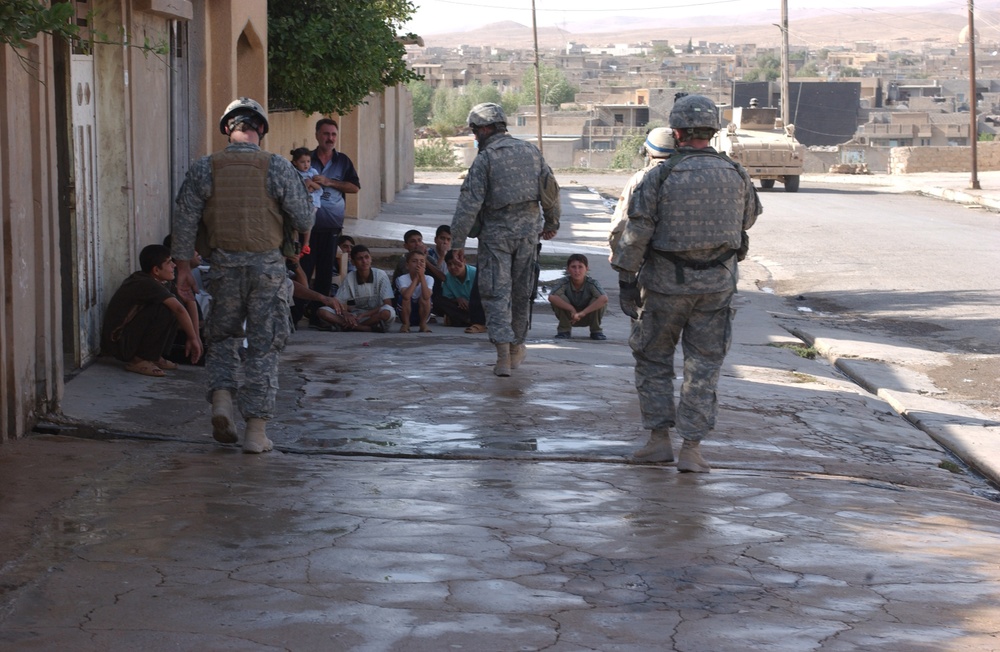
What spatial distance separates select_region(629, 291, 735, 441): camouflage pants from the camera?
17.7 feet

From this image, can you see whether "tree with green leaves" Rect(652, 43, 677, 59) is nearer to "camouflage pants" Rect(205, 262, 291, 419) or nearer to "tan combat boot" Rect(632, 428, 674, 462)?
"tan combat boot" Rect(632, 428, 674, 462)

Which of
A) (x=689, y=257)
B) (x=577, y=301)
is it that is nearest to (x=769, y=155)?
(x=577, y=301)

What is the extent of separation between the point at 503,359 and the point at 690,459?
2191 millimetres

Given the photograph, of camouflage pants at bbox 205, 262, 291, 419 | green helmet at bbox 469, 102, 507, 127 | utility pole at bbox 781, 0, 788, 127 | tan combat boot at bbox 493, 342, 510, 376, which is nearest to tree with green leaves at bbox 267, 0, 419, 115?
green helmet at bbox 469, 102, 507, 127

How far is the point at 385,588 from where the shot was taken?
11.8ft

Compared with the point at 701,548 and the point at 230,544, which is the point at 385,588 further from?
the point at 701,548

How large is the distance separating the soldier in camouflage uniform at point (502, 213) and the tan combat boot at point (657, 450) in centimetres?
194

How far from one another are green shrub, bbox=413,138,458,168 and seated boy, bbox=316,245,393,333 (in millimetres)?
36187

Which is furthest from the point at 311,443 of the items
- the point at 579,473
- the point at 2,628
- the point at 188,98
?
the point at 188,98

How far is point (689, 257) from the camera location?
536cm

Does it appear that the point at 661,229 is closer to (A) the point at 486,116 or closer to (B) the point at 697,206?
(B) the point at 697,206

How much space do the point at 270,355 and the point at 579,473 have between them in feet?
4.71

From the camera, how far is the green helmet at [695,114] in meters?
5.36

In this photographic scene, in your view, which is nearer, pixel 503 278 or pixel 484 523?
pixel 484 523
